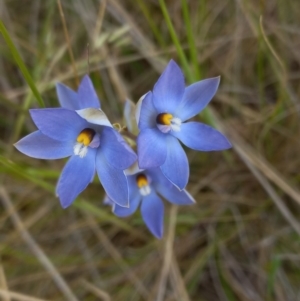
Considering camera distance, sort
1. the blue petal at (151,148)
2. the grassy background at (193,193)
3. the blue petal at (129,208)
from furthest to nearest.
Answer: the grassy background at (193,193)
the blue petal at (129,208)
the blue petal at (151,148)

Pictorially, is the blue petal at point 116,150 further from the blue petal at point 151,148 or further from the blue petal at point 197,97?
the blue petal at point 197,97

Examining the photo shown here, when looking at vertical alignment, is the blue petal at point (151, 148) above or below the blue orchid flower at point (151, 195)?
above

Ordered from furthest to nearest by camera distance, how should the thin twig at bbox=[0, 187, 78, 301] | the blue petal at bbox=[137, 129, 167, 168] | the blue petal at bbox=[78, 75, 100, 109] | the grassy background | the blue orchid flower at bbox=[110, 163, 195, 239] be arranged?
the grassy background → the thin twig at bbox=[0, 187, 78, 301] → the blue orchid flower at bbox=[110, 163, 195, 239] → the blue petal at bbox=[78, 75, 100, 109] → the blue petal at bbox=[137, 129, 167, 168]

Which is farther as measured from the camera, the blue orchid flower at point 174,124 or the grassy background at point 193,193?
the grassy background at point 193,193

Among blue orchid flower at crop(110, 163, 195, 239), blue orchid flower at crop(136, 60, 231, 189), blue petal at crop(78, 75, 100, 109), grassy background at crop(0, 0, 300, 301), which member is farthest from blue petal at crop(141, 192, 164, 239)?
grassy background at crop(0, 0, 300, 301)

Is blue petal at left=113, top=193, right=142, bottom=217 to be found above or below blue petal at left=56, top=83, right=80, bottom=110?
below

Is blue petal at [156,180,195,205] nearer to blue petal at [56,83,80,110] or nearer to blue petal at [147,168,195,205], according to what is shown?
blue petal at [147,168,195,205]

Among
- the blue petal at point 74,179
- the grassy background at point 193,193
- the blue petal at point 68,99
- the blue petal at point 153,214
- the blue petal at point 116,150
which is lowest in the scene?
the grassy background at point 193,193

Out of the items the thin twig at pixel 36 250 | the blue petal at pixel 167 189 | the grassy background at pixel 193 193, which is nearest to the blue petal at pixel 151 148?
the blue petal at pixel 167 189
